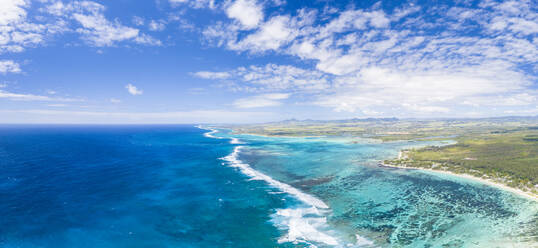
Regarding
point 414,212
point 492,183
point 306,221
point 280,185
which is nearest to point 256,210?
point 306,221

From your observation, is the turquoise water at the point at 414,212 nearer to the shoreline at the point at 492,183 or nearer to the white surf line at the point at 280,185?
the white surf line at the point at 280,185

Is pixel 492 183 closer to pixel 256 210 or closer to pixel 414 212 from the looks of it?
pixel 414 212

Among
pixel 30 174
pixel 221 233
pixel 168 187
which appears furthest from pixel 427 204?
pixel 30 174

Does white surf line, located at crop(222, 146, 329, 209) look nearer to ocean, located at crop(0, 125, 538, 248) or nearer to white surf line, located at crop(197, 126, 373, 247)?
white surf line, located at crop(197, 126, 373, 247)

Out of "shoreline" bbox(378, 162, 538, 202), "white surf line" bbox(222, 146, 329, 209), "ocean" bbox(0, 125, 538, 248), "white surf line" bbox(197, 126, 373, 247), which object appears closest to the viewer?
"white surf line" bbox(197, 126, 373, 247)

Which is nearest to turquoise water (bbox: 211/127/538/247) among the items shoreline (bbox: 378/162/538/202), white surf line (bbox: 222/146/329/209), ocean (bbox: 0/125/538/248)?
ocean (bbox: 0/125/538/248)

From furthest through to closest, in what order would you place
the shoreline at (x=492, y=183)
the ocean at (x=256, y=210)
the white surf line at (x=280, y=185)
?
the shoreline at (x=492, y=183)
the white surf line at (x=280, y=185)
the ocean at (x=256, y=210)

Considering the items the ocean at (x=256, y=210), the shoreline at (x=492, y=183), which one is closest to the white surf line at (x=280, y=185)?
the ocean at (x=256, y=210)

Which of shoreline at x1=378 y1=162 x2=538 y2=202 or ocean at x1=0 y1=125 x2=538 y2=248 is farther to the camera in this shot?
shoreline at x1=378 y1=162 x2=538 y2=202

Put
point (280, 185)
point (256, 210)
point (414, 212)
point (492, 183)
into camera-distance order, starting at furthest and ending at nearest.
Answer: point (280, 185), point (492, 183), point (256, 210), point (414, 212)

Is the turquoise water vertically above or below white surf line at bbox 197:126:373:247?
below

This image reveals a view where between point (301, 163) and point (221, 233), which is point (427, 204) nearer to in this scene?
point (221, 233)
